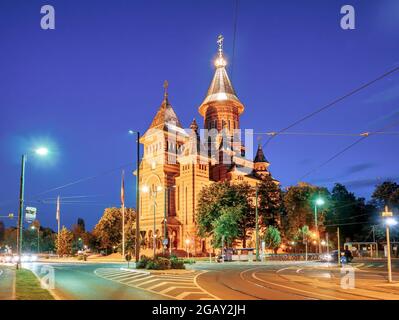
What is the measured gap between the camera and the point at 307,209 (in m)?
80.9

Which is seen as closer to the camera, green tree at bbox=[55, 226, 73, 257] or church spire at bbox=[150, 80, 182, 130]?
green tree at bbox=[55, 226, 73, 257]

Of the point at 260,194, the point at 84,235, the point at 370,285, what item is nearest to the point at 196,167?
the point at 260,194

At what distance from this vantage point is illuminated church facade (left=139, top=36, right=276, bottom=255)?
82.6 m

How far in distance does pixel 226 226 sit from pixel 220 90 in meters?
45.5

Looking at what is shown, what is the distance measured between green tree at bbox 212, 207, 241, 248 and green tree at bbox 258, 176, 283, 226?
7.45 meters

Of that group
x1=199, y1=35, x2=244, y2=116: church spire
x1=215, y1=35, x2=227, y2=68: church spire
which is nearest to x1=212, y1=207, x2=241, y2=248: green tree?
x1=199, y1=35, x2=244, y2=116: church spire

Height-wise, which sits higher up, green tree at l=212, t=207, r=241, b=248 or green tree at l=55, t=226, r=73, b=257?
green tree at l=212, t=207, r=241, b=248

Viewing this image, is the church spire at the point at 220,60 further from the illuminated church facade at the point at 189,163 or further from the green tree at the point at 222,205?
the green tree at the point at 222,205

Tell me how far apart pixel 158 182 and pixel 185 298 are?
237 ft

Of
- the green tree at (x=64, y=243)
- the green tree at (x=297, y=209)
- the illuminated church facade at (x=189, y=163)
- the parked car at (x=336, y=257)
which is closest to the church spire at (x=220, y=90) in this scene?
the illuminated church facade at (x=189, y=163)

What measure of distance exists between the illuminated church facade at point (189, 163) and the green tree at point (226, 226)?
10.0m

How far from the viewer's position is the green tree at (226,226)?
64438 mm

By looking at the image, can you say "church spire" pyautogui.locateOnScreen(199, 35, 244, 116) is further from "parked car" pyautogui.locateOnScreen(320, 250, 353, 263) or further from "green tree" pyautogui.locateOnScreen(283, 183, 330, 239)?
"parked car" pyautogui.locateOnScreen(320, 250, 353, 263)
